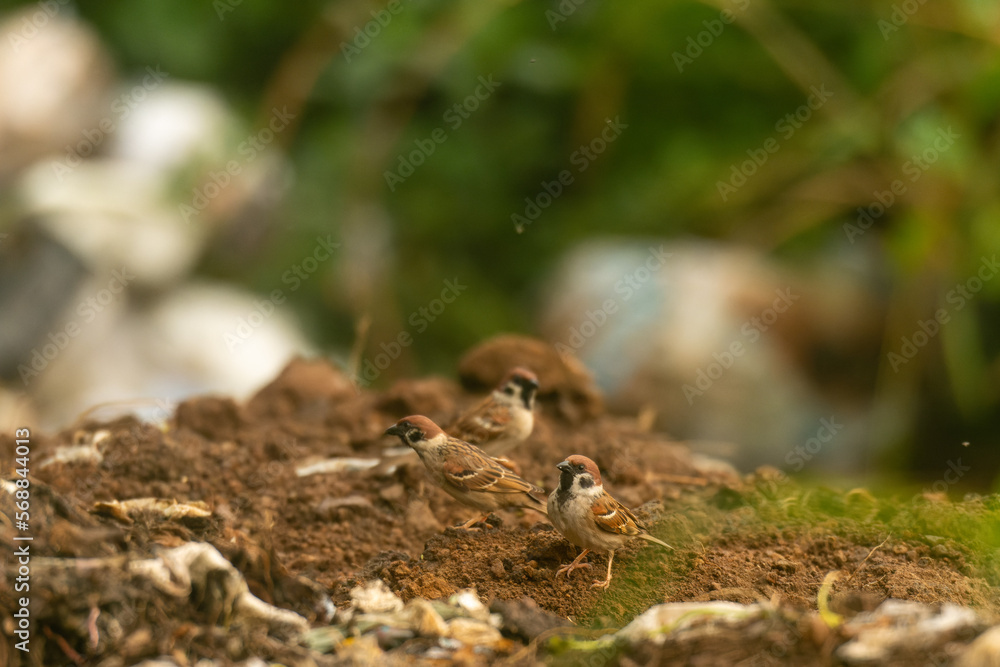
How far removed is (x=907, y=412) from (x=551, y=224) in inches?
156

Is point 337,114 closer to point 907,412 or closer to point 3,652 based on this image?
point 907,412

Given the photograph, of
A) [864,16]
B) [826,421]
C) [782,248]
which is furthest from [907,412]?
[864,16]

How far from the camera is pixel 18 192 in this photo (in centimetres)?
954

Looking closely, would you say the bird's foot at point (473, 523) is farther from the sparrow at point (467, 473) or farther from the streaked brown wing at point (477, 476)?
the streaked brown wing at point (477, 476)

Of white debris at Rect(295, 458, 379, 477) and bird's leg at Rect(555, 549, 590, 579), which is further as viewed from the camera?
white debris at Rect(295, 458, 379, 477)
